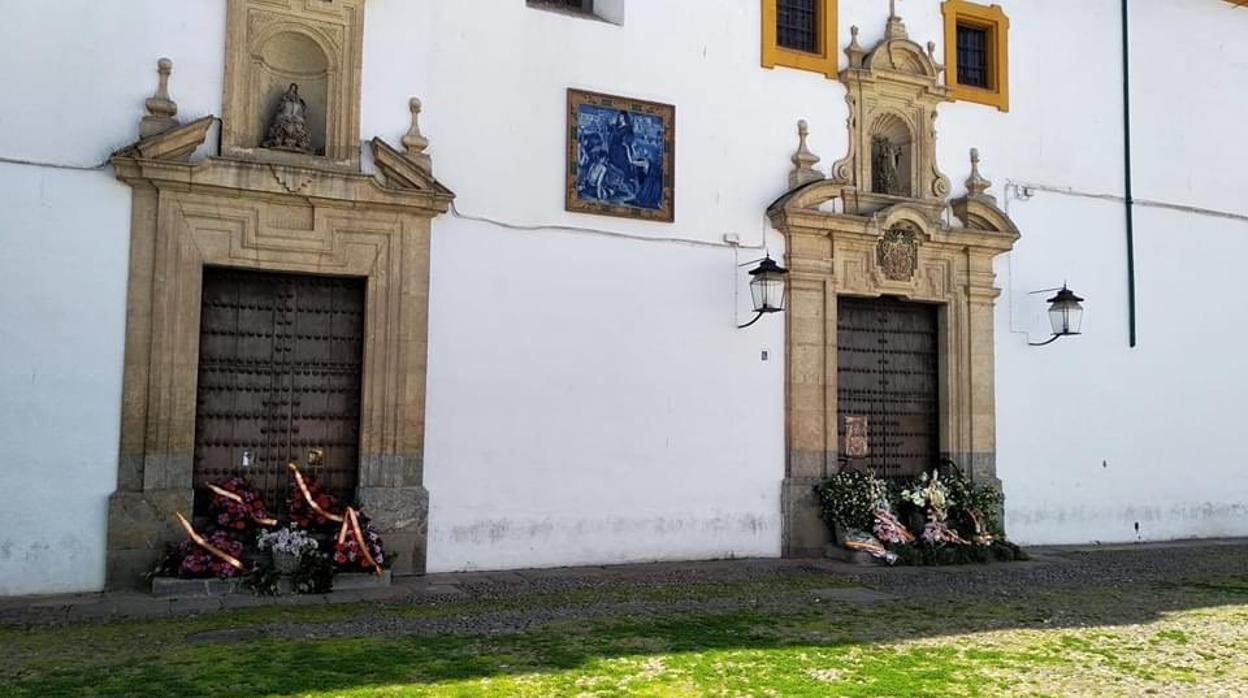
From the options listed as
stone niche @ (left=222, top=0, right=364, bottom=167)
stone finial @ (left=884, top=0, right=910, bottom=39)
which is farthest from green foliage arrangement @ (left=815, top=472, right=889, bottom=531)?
stone niche @ (left=222, top=0, right=364, bottom=167)

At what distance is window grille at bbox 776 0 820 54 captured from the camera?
37.3 feet

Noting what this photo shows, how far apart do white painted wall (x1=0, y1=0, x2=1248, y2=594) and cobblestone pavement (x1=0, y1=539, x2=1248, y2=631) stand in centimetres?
53

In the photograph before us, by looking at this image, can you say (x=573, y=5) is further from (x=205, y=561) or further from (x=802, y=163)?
(x=205, y=561)

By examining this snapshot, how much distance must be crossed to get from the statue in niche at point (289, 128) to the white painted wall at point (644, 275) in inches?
19.1

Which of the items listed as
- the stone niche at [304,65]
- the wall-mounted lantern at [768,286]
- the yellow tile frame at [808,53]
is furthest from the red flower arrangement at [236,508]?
the yellow tile frame at [808,53]

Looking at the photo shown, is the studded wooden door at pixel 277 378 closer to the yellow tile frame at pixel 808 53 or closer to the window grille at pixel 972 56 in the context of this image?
the yellow tile frame at pixel 808 53

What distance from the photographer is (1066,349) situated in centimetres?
1231

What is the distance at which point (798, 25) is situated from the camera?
A: 1147cm

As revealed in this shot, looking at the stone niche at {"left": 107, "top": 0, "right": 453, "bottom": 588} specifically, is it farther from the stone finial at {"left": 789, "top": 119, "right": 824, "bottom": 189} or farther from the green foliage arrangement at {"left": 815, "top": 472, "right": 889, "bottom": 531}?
the green foliage arrangement at {"left": 815, "top": 472, "right": 889, "bottom": 531}

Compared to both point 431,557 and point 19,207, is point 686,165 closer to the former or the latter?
point 431,557

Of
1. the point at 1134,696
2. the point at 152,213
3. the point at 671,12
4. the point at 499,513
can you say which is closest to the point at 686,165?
the point at 671,12

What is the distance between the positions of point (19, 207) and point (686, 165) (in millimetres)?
5563

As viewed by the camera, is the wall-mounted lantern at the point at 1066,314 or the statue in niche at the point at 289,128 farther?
the wall-mounted lantern at the point at 1066,314

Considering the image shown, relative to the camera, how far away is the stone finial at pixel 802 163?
11055 mm
